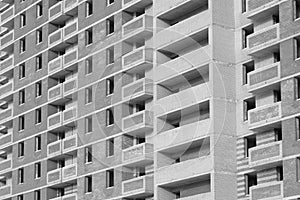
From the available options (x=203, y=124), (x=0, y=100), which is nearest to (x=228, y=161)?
(x=203, y=124)

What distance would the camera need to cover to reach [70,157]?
236 feet

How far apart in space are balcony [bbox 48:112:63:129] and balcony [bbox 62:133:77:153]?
72.4 inches

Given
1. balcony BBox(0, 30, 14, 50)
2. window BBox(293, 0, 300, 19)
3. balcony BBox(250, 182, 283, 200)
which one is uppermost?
balcony BBox(0, 30, 14, 50)

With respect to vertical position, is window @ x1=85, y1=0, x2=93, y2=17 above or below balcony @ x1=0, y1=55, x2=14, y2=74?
above

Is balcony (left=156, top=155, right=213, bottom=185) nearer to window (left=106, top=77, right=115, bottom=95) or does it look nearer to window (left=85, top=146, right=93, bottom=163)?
window (left=85, top=146, right=93, bottom=163)

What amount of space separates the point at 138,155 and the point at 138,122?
2.44 m

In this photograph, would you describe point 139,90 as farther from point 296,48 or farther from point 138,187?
point 296,48

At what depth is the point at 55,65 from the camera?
74625mm

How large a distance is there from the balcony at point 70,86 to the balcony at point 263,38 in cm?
2106

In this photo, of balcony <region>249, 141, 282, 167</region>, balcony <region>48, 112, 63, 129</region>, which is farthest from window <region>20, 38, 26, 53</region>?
balcony <region>249, 141, 282, 167</region>

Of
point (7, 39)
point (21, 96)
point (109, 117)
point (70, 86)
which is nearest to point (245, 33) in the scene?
point (109, 117)

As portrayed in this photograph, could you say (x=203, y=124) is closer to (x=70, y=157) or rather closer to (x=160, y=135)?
(x=160, y=135)

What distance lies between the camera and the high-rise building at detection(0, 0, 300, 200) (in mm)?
52156

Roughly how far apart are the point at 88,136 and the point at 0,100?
18269 millimetres
